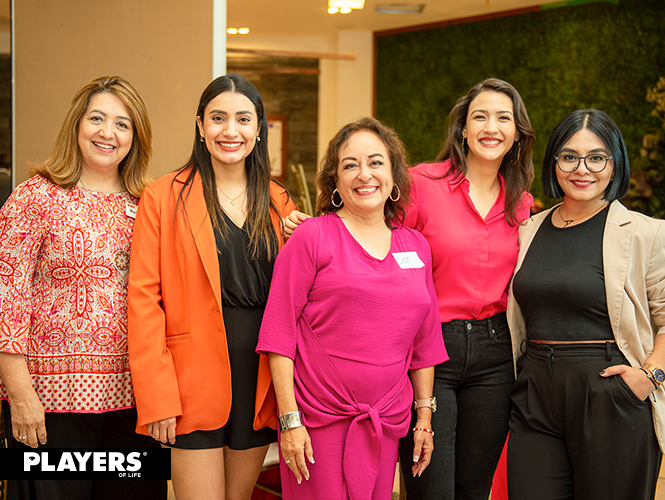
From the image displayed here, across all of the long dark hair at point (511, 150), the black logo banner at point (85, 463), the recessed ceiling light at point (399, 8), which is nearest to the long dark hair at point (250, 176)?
the long dark hair at point (511, 150)

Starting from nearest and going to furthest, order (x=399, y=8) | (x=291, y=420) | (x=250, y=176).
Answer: (x=291, y=420) → (x=250, y=176) → (x=399, y=8)

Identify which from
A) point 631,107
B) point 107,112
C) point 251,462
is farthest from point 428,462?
point 631,107

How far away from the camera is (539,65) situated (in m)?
6.75

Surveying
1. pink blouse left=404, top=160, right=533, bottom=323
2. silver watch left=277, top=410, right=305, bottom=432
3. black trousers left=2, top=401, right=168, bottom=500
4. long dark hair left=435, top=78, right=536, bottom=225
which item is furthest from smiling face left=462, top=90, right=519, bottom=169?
black trousers left=2, top=401, right=168, bottom=500

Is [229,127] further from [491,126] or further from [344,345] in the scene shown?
[491,126]

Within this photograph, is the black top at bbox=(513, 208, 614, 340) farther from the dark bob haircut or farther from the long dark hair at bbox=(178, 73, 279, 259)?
the long dark hair at bbox=(178, 73, 279, 259)

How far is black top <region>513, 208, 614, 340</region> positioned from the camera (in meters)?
1.93

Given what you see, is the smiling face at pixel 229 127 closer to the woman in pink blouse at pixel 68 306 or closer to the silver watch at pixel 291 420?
the woman in pink blouse at pixel 68 306

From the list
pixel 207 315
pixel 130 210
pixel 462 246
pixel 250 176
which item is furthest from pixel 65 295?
pixel 462 246

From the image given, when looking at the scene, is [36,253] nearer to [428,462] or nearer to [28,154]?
[428,462]

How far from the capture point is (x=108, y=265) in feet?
6.28

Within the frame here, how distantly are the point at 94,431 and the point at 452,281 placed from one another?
1.29 meters

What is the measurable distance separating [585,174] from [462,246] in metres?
0.48

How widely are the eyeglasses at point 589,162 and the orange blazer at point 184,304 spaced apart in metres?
1.21
